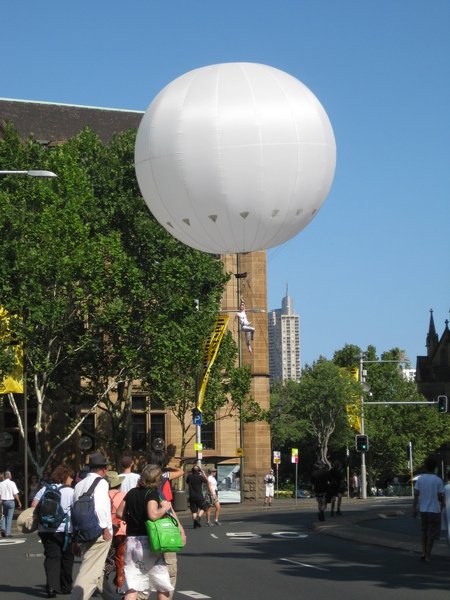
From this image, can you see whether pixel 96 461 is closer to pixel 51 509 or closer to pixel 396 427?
pixel 51 509

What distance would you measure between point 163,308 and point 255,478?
24.1m

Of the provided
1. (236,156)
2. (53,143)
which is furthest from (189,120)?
(53,143)

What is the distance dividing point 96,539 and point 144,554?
217 cm

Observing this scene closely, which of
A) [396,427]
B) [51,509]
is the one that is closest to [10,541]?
[51,509]

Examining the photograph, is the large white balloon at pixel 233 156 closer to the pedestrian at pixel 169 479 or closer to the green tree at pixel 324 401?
the pedestrian at pixel 169 479

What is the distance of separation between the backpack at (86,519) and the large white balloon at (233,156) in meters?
5.67

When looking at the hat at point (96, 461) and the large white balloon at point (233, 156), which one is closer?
the hat at point (96, 461)

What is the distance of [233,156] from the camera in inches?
744

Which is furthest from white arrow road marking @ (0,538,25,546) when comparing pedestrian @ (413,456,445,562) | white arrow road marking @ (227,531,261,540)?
pedestrian @ (413,456,445,562)

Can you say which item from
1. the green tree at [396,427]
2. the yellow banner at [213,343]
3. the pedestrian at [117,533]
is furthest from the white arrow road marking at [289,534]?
the green tree at [396,427]

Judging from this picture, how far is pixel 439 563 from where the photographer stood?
21.2 meters

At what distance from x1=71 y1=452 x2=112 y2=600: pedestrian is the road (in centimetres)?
185

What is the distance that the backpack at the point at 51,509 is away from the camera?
1708 cm

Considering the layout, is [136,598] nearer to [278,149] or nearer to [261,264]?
[278,149]
